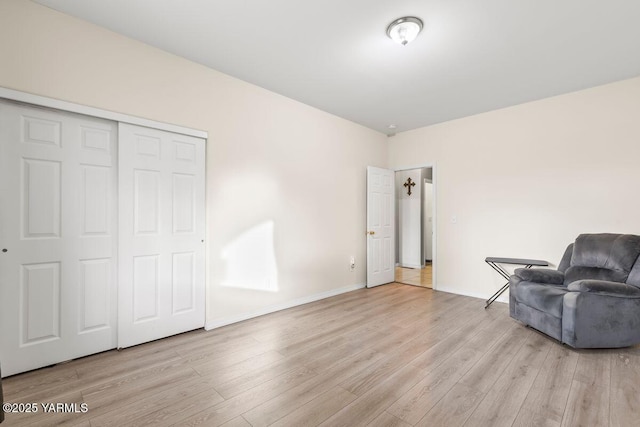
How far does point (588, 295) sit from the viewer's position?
2613 millimetres

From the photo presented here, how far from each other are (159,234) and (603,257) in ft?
14.8

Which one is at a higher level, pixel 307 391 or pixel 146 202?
pixel 146 202

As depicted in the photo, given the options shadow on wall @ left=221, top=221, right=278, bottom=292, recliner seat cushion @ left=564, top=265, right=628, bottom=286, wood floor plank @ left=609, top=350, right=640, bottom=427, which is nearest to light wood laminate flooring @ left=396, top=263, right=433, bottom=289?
recliner seat cushion @ left=564, top=265, right=628, bottom=286

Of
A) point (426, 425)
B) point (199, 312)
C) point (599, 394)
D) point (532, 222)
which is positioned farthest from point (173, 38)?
point (532, 222)

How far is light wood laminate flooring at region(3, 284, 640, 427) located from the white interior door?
181cm

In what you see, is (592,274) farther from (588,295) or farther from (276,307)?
(276,307)

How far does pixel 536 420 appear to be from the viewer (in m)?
1.74

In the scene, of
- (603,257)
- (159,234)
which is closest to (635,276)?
(603,257)

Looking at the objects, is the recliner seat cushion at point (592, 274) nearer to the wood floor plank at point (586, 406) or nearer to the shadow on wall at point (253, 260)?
the wood floor plank at point (586, 406)

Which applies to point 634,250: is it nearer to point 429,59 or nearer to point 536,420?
point 536,420

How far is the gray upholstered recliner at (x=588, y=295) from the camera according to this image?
2594mm

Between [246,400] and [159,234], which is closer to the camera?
[246,400]

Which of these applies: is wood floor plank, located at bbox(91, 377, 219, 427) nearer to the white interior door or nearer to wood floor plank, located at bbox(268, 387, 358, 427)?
wood floor plank, located at bbox(268, 387, 358, 427)

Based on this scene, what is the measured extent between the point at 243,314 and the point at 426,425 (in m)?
2.26
